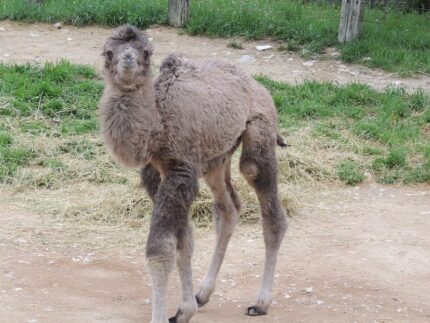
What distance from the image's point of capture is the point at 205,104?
16.2ft

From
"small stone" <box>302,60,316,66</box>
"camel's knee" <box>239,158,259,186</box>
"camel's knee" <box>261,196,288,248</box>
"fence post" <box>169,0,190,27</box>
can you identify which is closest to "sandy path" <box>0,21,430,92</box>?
"small stone" <box>302,60,316,66</box>

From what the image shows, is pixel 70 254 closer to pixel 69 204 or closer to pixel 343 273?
pixel 69 204

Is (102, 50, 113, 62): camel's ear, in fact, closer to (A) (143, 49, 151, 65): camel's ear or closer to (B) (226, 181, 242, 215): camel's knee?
(A) (143, 49, 151, 65): camel's ear

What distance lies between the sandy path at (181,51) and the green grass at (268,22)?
21cm

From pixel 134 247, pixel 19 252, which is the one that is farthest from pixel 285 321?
pixel 19 252

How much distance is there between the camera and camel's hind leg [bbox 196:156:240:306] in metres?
5.58

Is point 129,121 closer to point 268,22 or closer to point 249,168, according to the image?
point 249,168

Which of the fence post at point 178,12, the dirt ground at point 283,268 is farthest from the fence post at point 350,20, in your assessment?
the dirt ground at point 283,268

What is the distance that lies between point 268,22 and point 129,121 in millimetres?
8791

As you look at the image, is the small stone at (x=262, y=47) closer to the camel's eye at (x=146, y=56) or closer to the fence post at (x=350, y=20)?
the fence post at (x=350, y=20)

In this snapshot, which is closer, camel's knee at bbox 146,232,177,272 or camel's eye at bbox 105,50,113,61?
camel's eye at bbox 105,50,113,61

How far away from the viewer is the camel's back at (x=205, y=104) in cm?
482

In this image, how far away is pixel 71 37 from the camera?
12547 millimetres

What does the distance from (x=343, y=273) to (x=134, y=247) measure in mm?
1739
